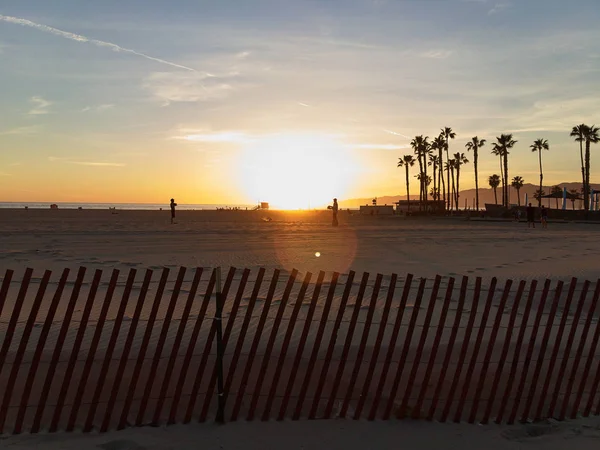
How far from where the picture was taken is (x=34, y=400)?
21.4 ft

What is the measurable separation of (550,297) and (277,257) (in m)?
11.1

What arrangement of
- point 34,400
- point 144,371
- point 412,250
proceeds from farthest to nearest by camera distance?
1. point 412,250
2. point 144,371
3. point 34,400

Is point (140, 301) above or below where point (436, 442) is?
above

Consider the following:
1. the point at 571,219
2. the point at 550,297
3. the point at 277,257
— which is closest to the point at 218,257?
the point at 277,257

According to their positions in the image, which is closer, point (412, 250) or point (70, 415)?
point (70, 415)

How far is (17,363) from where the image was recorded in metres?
5.73

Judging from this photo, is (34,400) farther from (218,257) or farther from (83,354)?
(218,257)

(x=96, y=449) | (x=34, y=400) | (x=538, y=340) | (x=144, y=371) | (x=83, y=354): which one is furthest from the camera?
(x=538, y=340)

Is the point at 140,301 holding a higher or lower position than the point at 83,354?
higher

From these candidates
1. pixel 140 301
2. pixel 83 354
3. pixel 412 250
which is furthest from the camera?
pixel 412 250

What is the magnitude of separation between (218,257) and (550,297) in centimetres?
1236

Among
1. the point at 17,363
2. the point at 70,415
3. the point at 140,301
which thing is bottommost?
the point at 70,415

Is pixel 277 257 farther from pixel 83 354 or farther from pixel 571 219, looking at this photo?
pixel 571 219

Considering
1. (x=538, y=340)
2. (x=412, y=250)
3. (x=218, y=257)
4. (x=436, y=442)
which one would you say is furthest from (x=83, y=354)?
(x=412, y=250)
